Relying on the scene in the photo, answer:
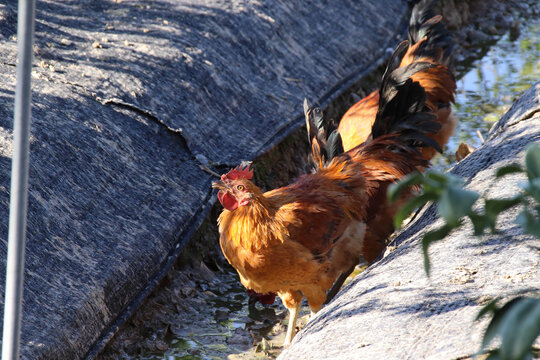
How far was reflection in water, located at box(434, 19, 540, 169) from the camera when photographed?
5.98m

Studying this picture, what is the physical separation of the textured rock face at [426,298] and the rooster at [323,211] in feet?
1.72

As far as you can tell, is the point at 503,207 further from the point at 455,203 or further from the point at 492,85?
the point at 492,85

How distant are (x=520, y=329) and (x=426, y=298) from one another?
1.35m

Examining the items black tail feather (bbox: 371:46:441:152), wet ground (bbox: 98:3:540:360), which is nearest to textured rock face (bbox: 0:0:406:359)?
wet ground (bbox: 98:3:540:360)

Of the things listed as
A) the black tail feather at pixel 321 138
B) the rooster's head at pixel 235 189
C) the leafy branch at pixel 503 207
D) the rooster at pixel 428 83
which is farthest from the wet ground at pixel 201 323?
the leafy branch at pixel 503 207

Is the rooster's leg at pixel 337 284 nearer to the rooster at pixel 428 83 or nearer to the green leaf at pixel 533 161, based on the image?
the rooster at pixel 428 83

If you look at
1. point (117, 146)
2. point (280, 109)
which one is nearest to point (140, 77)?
point (117, 146)

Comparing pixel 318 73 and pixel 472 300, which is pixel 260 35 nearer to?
pixel 318 73

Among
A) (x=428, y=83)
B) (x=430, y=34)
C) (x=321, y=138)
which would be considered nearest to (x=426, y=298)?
(x=321, y=138)

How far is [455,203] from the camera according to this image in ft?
2.72

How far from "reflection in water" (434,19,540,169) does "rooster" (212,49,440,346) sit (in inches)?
68.7

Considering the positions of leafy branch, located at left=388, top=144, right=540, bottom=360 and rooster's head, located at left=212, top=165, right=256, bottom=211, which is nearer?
leafy branch, located at left=388, top=144, right=540, bottom=360

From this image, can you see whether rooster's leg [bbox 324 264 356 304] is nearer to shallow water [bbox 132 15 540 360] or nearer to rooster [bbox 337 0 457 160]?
shallow water [bbox 132 15 540 360]

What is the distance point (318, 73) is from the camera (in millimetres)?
5715
